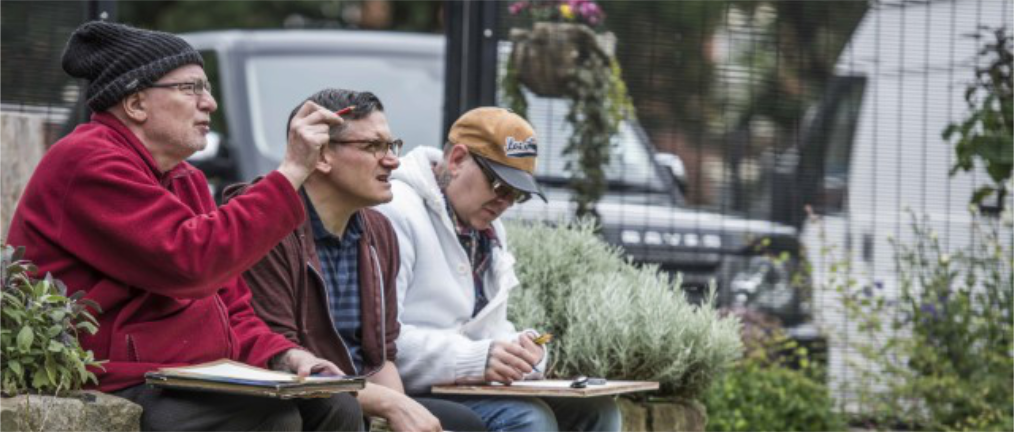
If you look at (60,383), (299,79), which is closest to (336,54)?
(299,79)

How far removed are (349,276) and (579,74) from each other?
3054mm

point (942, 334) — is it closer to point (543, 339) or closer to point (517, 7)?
point (517, 7)

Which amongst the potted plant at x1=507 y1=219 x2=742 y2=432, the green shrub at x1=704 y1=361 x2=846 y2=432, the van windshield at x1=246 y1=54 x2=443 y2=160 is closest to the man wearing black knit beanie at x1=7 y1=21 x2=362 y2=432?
the potted plant at x1=507 y1=219 x2=742 y2=432

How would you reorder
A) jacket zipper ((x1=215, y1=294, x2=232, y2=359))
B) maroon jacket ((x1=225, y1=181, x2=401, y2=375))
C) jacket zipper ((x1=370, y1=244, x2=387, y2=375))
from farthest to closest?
1. jacket zipper ((x1=370, y1=244, x2=387, y2=375))
2. maroon jacket ((x1=225, y1=181, x2=401, y2=375))
3. jacket zipper ((x1=215, y1=294, x2=232, y2=359))

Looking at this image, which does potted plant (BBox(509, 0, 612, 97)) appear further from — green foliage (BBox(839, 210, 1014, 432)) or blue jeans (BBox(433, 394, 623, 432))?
blue jeans (BBox(433, 394, 623, 432))

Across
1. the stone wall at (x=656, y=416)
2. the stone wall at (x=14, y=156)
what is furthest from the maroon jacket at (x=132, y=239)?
the stone wall at (x=656, y=416)

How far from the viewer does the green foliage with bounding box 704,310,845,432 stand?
23.7 ft

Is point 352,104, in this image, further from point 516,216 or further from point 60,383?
point 516,216

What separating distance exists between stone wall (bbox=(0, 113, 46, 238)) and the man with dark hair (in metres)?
1.60

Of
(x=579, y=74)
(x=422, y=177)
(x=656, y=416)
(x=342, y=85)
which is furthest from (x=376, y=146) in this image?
(x=342, y=85)

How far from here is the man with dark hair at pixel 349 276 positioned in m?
4.45

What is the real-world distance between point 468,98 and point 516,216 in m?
0.52

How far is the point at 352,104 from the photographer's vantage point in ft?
15.0

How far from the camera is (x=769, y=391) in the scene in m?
7.36
